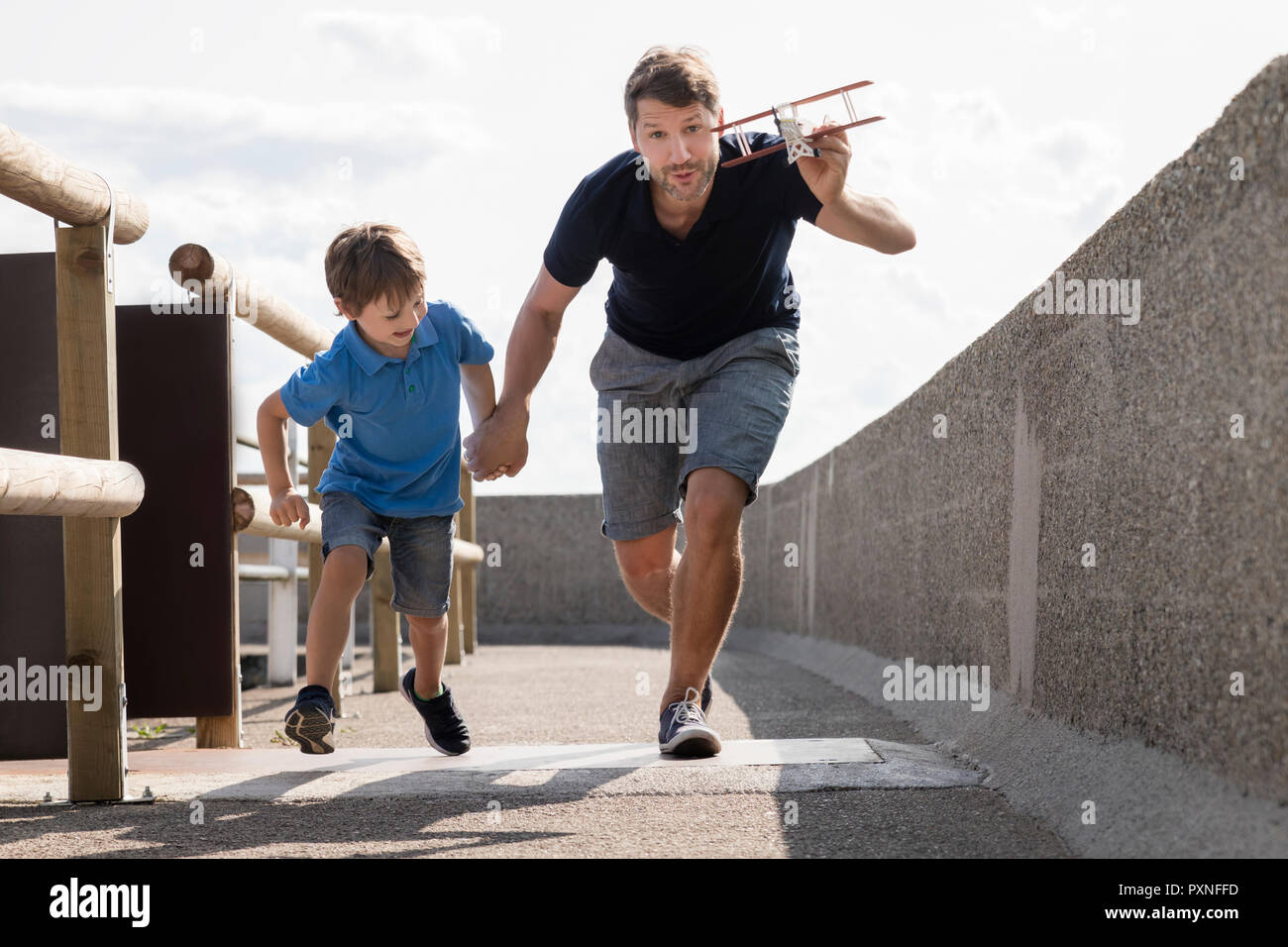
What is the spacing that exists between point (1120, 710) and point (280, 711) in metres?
4.53

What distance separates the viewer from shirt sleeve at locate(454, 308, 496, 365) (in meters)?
3.82

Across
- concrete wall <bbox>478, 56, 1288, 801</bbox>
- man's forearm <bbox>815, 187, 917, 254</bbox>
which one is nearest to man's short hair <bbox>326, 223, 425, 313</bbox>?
man's forearm <bbox>815, 187, 917, 254</bbox>

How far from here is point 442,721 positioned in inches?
150

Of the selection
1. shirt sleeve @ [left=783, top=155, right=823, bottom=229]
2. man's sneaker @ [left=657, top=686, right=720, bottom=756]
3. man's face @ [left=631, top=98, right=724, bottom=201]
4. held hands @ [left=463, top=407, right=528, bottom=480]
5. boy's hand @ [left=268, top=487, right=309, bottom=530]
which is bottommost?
man's sneaker @ [left=657, top=686, right=720, bottom=756]

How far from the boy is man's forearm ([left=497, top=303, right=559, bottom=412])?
0.24 feet

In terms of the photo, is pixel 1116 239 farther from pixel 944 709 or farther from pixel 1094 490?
pixel 944 709

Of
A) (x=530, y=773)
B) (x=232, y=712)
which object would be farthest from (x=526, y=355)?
(x=232, y=712)

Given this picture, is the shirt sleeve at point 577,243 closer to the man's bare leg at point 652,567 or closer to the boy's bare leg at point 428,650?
the man's bare leg at point 652,567

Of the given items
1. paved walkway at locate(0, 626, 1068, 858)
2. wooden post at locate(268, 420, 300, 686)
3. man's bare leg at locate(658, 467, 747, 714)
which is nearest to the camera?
paved walkway at locate(0, 626, 1068, 858)

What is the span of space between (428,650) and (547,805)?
3.21 feet

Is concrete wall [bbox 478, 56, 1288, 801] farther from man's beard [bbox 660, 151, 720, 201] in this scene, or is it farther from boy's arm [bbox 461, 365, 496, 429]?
boy's arm [bbox 461, 365, 496, 429]

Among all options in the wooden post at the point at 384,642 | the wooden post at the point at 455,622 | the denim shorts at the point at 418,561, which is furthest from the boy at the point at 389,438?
the wooden post at the point at 455,622

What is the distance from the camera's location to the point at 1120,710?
2.67m

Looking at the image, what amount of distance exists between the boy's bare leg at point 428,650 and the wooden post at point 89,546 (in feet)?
2.80
